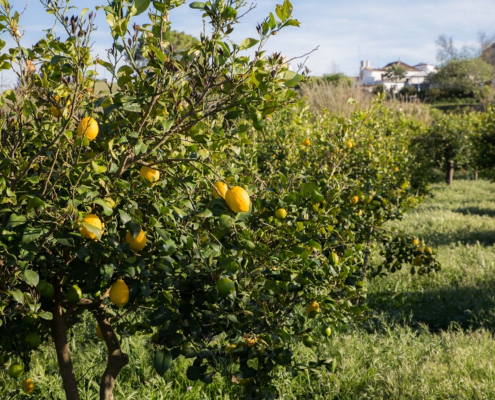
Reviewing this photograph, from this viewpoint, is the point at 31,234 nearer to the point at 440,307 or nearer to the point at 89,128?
the point at 89,128

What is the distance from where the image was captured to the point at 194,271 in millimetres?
1513

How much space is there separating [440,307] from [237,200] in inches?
154

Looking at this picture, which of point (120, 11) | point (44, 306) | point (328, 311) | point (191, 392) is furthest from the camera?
point (191, 392)

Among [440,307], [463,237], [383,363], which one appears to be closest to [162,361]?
[383,363]

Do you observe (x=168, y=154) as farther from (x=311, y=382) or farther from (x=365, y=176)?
(x=365, y=176)

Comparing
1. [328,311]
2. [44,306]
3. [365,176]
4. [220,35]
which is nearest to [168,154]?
[220,35]

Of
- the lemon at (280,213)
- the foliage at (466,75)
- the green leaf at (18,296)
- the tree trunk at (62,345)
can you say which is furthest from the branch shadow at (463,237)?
the foliage at (466,75)

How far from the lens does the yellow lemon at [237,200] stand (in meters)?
1.31

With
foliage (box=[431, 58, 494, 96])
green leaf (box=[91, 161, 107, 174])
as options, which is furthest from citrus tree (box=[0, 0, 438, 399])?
foliage (box=[431, 58, 494, 96])

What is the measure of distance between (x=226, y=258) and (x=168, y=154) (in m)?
0.49

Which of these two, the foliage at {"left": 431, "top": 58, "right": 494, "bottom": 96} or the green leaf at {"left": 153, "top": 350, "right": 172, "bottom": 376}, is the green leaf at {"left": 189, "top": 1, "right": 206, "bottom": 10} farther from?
the foliage at {"left": 431, "top": 58, "right": 494, "bottom": 96}

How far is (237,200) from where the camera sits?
1.30 metres

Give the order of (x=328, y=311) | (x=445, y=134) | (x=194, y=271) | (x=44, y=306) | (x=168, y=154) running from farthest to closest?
(x=445, y=134), (x=328, y=311), (x=44, y=306), (x=168, y=154), (x=194, y=271)

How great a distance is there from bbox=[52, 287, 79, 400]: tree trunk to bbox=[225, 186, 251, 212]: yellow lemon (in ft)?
2.99
